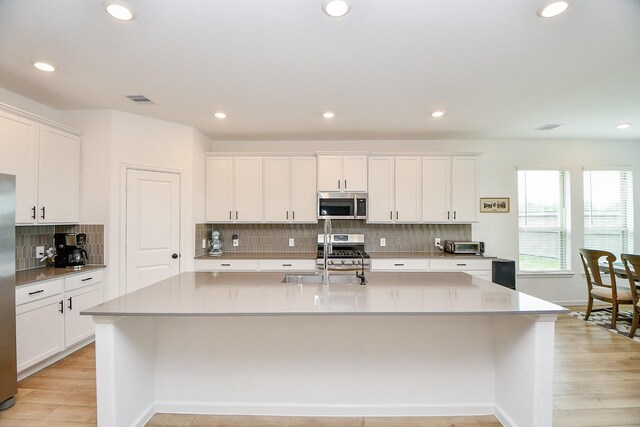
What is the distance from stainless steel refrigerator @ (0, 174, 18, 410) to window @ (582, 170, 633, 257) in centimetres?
699

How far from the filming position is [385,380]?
6.90 feet

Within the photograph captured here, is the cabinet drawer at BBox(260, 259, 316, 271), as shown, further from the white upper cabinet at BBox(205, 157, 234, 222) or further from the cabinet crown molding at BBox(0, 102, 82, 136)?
the cabinet crown molding at BBox(0, 102, 82, 136)

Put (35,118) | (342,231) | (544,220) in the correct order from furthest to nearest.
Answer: (544,220) < (342,231) < (35,118)

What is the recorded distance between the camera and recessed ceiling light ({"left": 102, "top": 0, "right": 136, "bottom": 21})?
5.70 feet

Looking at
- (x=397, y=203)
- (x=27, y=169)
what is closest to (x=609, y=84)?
(x=397, y=203)

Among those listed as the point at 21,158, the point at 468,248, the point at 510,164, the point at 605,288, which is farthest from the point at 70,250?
the point at 605,288

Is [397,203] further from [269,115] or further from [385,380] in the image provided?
[385,380]

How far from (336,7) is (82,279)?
3426 mm

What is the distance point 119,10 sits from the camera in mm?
1793

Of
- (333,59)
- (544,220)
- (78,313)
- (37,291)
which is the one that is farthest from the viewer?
(544,220)

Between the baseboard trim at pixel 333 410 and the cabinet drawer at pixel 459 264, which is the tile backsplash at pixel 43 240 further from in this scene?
the cabinet drawer at pixel 459 264

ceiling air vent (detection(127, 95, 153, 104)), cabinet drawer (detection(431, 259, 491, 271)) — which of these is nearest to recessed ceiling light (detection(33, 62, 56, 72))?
ceiling air vent (detection(127, 95, 153, 104))

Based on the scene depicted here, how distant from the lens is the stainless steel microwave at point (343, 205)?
4.38 m

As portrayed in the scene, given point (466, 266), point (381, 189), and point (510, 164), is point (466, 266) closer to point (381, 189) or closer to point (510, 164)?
point (381, 189)
